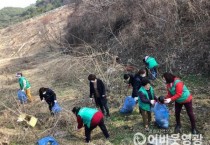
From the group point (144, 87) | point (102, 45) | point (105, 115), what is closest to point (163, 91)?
point (105, 115)

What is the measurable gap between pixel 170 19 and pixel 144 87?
6.95m

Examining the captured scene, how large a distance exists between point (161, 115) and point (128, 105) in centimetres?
153

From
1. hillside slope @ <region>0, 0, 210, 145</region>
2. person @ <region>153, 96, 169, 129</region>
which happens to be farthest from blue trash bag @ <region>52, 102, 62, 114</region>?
person @ <region>153, 96, 169, 129</region>

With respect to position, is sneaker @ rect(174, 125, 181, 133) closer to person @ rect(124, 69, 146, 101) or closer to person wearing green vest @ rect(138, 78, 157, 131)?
person wearing green vest @ rect(138, 78, 157, 131)

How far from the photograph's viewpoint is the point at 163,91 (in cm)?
1039

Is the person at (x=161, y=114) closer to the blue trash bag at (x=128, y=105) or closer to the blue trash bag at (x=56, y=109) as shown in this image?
the blue trash bag at (x=128, y=105)

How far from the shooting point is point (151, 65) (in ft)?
35.9

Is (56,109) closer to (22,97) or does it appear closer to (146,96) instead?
(22,97)

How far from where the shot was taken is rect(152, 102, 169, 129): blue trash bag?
739cm

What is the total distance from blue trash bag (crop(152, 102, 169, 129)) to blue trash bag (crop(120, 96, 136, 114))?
1262mm

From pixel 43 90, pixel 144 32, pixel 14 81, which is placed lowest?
pixel 14 81

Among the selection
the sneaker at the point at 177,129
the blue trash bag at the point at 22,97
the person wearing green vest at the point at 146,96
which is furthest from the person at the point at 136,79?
the blue trash bag at the point at 22,97

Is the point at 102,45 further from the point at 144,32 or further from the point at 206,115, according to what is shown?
the point at 206,115

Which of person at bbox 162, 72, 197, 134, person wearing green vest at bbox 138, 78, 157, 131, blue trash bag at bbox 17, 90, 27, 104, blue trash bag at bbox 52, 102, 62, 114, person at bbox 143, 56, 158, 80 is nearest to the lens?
person at bbox 162, 72, 197, 134
